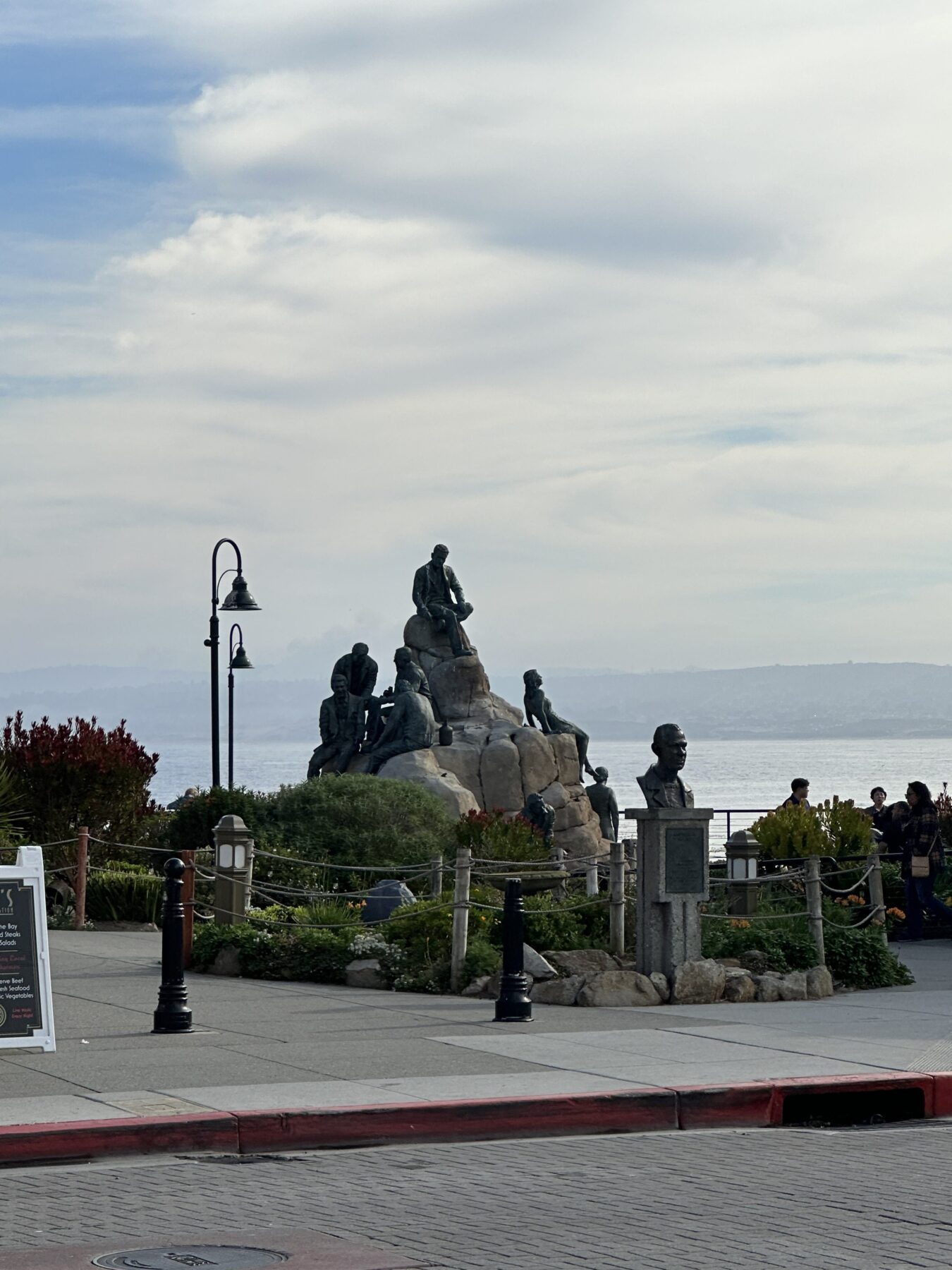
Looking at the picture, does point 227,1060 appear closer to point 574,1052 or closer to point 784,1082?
point 574,1052

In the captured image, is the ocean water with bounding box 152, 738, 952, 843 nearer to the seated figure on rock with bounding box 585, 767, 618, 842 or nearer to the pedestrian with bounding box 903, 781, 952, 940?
the seated figure on rock with bounding box 585, 767, 618, 842

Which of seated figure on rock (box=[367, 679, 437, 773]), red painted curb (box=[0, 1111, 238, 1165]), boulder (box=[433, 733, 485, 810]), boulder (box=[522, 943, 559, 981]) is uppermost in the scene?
seated figure on rock (box=[367, 679, 437, 773])

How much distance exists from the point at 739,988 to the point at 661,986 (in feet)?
2.28

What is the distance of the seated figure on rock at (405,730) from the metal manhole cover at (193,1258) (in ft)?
82.4

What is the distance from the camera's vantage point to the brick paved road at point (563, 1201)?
711cm

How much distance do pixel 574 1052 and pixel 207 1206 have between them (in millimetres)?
4510

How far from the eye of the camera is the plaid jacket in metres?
20.9

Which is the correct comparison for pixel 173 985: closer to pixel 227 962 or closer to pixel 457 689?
pixel 227 962

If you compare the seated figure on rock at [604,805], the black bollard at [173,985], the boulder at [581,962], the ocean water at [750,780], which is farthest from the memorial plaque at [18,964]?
the ocean water at [750,780]

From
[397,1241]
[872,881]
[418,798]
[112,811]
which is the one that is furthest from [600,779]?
[397,1241]

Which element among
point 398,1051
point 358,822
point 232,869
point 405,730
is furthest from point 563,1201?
point 405,730

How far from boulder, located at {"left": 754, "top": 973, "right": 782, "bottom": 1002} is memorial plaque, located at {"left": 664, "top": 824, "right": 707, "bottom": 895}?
0.93 meters

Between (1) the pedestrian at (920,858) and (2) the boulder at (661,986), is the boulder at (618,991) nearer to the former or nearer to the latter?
(2) the boulder at (661,986)

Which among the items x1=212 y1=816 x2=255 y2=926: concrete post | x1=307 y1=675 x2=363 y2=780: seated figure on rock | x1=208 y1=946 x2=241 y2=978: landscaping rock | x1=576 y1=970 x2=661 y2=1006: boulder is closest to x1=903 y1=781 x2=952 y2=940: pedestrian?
x1=576 y1=970 x2=661 y2=1006: boulder
